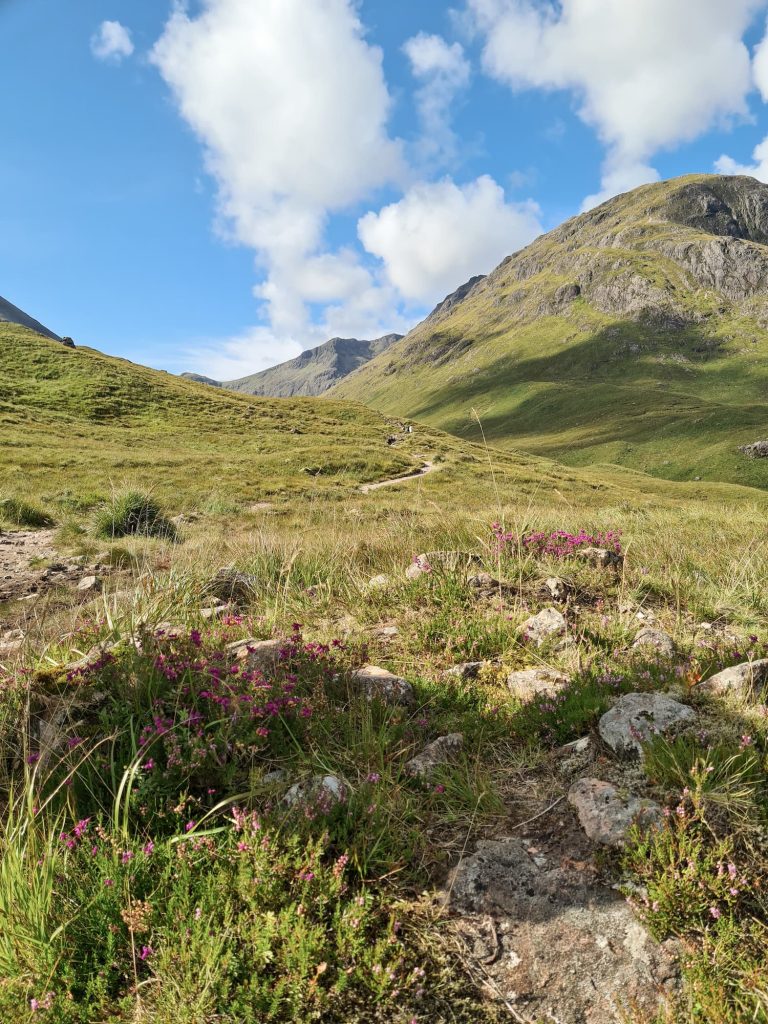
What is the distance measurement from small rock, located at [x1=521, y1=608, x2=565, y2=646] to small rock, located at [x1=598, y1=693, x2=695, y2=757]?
1.20 metres

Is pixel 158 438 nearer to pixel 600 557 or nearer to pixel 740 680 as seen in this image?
pixel 600 557

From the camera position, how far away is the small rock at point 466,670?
413 cm

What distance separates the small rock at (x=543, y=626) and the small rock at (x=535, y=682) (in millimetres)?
499

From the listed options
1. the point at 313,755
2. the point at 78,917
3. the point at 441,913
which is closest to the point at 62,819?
the point at 78,917

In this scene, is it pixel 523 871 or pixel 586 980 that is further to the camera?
pixel 523 871

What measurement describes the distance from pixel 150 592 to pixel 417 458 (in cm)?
4068

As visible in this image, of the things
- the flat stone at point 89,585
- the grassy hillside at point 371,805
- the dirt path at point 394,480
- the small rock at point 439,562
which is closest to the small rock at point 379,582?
the grassy hillside at point 371,805

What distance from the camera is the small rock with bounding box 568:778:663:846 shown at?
254 cm

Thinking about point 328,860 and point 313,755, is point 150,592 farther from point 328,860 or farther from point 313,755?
point 328,860

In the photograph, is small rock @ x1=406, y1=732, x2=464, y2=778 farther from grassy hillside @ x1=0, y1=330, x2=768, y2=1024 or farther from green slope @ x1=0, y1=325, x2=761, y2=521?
green slope @ x1=0, y1=325, x2=761, y2=521

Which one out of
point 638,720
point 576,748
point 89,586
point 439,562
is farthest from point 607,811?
point 89,586

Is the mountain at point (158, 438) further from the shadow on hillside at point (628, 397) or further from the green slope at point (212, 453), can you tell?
the shadow on hillside at point (628, 397)

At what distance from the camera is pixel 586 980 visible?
2.01m

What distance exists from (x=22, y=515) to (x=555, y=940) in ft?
52.9
